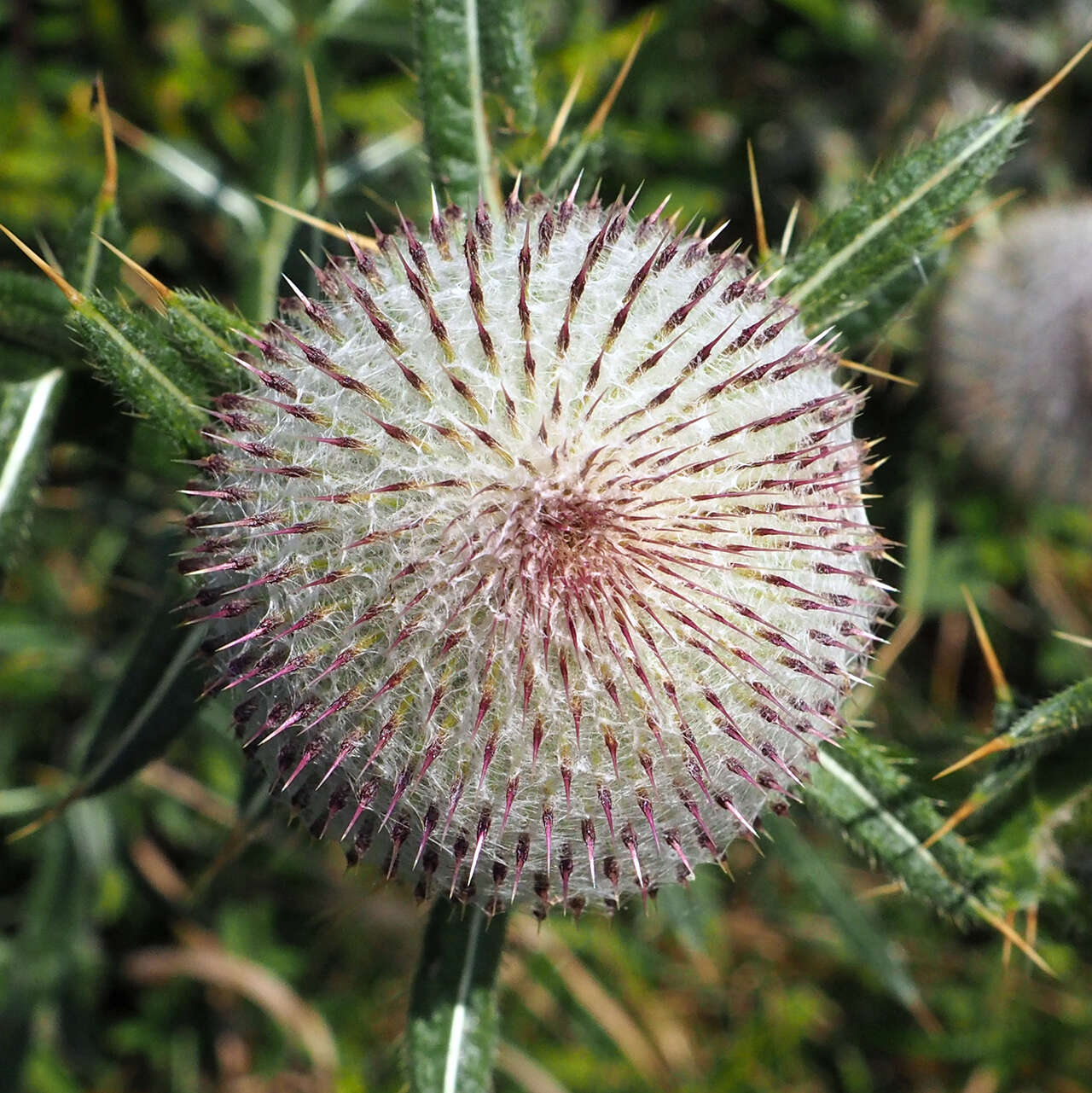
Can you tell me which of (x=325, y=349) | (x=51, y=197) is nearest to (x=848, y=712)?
(x=325, y=349)

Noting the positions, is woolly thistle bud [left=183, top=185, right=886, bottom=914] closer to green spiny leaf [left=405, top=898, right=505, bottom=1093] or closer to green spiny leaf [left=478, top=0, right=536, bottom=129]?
green spiny leaf [left=405, top=898, right=505, bottom=1093]

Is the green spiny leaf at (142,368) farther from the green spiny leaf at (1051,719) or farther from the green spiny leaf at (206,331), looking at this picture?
the green spiny leaf at (1051,719)

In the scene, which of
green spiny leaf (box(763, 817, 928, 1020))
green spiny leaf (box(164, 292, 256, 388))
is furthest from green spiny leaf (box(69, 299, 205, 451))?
green spiny leaf (box(763, 817, 928, 1020))

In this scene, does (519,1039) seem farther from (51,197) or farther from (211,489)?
(51,197)

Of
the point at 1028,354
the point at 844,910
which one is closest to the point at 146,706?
the point at 844,910

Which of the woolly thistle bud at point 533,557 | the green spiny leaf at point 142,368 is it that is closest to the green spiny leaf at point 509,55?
the woolly thistle bud at point 533,557

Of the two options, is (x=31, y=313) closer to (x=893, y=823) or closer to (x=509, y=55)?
(x=509, y=55)

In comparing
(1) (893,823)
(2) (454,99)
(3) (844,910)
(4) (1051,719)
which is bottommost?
(3) (844,910)
